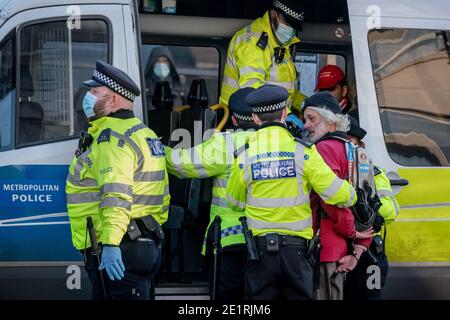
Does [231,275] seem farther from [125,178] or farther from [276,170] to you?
[125,178]

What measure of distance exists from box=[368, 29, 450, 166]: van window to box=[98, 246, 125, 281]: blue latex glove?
7.01 feet

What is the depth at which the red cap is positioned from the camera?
23.1 feet

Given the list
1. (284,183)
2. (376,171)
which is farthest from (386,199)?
(284,183)

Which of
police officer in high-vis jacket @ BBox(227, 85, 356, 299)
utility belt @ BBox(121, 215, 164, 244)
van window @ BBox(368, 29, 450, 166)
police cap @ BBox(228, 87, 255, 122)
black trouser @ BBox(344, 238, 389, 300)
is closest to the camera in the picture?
police officer in high-vis jacket @ BBox(227, 85, 356, 299)

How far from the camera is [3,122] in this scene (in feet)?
19.5

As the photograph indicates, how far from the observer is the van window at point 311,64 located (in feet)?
24.7

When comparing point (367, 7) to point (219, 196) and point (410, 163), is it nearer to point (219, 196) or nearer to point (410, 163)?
point (410, 163)

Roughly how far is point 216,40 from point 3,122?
209 centimetres

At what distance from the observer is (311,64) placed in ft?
24.8

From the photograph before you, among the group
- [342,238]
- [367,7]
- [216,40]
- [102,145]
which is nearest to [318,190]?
[342,238]

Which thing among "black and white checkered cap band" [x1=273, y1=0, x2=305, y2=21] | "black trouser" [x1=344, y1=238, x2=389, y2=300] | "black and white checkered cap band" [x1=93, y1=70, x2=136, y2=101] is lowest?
"black trouser" [x1=344, y1=238, x2=389, y2=300]

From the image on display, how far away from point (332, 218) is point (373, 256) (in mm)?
480

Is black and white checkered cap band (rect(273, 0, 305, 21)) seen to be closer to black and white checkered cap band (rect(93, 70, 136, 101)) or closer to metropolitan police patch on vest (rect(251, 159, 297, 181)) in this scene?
black and white checkered cap band (rect(93, 70, 136, 101))

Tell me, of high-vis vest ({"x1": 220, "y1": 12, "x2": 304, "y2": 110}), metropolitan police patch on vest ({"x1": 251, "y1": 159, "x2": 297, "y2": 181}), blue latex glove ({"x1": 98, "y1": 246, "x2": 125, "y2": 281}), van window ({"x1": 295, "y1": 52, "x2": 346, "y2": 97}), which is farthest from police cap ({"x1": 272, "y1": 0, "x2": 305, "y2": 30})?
blue latex glove ({"x1": 98, "y1": 246, "x2": 125, "y2": 281})
